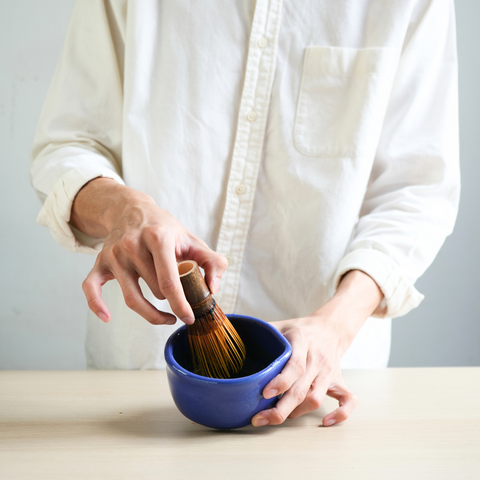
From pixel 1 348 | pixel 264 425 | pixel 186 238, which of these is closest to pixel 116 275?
pixel 186 238

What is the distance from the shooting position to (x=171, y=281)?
44 centimetres

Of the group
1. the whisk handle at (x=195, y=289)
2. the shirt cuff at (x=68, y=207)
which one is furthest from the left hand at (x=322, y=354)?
the shirt cuff at (x=68, y=207)

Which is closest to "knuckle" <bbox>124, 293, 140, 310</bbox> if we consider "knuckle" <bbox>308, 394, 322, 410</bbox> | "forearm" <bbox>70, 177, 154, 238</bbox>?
"forearm" <bbox>70, 177, 154, 238</bbox>

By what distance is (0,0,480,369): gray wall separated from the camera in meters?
1.46

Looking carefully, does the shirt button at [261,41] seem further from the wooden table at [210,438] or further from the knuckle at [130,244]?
the wooden table at [210,438]

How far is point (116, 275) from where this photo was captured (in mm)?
491

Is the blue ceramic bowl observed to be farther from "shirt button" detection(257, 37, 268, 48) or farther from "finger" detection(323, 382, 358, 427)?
"shirt button" detection(257, 37, 268, 48)

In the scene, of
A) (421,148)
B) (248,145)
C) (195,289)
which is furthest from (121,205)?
(421,148)

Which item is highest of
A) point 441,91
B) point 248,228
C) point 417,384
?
point 441,91

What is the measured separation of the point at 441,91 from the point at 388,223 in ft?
0.82

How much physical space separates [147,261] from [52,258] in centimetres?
120

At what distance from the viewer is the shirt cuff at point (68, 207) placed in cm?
65

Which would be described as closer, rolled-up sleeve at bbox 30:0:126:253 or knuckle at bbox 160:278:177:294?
knuckle at bbox 160:278:177:294

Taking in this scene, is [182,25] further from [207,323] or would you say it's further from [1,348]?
[1,348]
